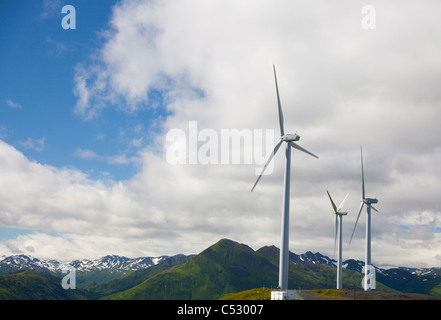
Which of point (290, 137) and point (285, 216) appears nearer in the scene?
point (285, 216)

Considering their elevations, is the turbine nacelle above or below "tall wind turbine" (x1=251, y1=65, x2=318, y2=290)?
above

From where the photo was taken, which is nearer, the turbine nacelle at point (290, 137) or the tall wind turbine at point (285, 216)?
the tall wind turbine at point (285, 216)

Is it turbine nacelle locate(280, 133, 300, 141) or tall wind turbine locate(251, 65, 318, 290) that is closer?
tall wind turbine locate(251, 65, 318, 290)

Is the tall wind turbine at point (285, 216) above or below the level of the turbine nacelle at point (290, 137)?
below

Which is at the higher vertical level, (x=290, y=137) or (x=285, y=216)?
(x=290, y=137)
